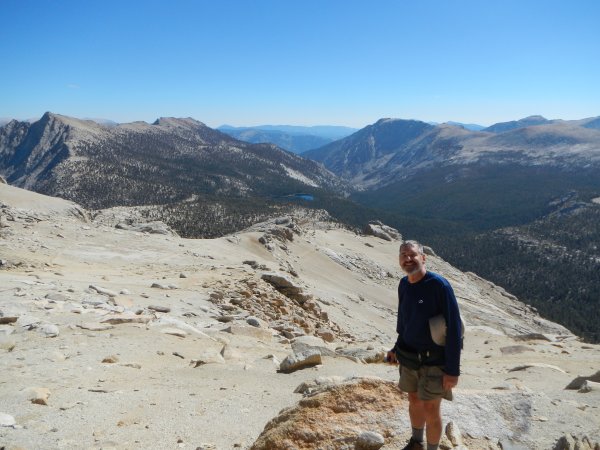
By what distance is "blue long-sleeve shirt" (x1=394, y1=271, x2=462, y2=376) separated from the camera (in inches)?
223

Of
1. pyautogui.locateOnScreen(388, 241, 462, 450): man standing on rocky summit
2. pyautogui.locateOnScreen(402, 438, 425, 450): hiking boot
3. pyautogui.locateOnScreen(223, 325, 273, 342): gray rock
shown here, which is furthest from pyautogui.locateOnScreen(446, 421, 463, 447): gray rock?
pyautogui.locateOnScreen(223, 325, 273, 342): gray rock

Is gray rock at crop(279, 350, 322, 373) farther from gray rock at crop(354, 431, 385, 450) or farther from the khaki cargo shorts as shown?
the khaki cargo shorts

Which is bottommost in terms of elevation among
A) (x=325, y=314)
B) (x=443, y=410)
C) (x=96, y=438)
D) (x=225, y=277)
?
(x=325, y=314)

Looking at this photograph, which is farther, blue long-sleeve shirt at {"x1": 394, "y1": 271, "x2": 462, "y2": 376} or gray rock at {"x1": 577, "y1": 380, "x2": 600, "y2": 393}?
gray rock at {"x1": 577, "y1": 380, "x2": 600, "y2": 393}

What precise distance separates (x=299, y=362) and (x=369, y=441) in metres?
5.55

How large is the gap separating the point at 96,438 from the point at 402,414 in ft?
15.0

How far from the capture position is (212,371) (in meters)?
10.5

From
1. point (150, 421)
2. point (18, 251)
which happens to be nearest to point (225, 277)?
point (18, 251)

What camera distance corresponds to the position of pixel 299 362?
11.2 m

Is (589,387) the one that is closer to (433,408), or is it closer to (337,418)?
(433,408)

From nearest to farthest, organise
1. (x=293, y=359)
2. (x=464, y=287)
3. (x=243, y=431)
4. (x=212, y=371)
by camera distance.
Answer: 1. (x=243, y=431)
2. (x=212, y=371)
3. (x=293, y=359)
4. (x=464, y=287)

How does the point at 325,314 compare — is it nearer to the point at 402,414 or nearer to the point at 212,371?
the point at 212,371

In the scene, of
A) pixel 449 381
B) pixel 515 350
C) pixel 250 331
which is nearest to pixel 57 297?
pixel 250 331

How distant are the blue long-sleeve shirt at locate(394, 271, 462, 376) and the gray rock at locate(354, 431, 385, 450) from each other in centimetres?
122
